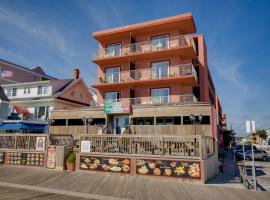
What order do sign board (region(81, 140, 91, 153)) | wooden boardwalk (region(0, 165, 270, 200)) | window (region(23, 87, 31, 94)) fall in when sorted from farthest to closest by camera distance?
1. window (region(23, 87, 31, 94))
2. sign board (region(81, 140, 91, 153))
3. wooden boardwalk (region(0, 165, 270, 200))

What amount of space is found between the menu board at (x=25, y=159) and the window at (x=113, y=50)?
15.4 m

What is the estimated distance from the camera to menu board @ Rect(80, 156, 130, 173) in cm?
1124

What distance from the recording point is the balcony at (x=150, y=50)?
2133 cm

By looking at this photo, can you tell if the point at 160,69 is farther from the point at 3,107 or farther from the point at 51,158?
the point at 3,107

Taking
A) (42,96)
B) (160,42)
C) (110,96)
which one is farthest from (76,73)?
(160,42)

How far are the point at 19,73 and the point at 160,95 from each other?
2834 centimetres

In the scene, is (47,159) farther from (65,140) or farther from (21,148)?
(21,148)

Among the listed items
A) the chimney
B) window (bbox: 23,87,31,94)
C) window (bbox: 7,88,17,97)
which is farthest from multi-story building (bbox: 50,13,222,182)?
window (bbox: 7,88,17,97)

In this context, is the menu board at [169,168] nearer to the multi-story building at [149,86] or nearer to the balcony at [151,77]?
the multi-story building at [149,86]

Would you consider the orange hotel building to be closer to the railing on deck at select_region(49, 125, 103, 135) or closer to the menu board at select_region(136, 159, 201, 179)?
the railing on deck at select_region(49, 125, 103, 135)

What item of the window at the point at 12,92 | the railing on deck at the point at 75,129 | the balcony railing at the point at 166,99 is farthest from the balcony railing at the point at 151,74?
the window at the point at 12,92

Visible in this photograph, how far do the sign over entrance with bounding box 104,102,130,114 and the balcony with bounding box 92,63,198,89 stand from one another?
2864 millimetres

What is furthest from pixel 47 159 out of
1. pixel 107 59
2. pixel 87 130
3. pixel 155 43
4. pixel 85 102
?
pixel 85 102

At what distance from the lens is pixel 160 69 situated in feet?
72.7
